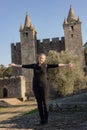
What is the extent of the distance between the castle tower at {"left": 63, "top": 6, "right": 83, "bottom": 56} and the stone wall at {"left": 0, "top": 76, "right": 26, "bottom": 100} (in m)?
9.88

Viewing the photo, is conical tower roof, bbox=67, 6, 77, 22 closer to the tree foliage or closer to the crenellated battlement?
the crenellated battlement

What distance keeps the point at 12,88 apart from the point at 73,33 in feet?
44.1

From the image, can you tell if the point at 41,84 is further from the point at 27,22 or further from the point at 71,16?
the point at 27,22

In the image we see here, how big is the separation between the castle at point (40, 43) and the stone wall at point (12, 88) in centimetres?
403

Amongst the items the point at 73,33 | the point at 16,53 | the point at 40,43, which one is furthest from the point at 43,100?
the point at 16,53

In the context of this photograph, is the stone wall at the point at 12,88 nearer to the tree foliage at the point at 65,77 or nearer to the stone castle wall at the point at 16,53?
the stone castle wall at the point at 16,53

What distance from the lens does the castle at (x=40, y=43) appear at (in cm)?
5619

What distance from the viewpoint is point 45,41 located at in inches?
2287

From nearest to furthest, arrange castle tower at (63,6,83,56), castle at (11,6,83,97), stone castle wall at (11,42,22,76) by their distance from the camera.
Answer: castle tower at (63,6,83,56) < castle at (11,6,83,97) < stone castle wall at (11,42,22,76)

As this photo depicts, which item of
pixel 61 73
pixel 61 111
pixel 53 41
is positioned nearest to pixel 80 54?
pixel 53 41

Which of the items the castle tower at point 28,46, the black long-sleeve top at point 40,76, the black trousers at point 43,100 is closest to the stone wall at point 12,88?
the castle tower at point 28,46

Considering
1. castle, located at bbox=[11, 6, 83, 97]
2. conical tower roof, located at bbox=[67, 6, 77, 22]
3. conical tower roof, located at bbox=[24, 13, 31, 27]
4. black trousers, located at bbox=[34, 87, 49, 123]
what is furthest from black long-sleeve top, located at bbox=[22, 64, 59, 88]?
conical tower roof, located at bbox=[24, 13, 31, 27]

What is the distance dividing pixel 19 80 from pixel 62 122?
44.2 m

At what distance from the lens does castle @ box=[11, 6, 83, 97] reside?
56.2 m
